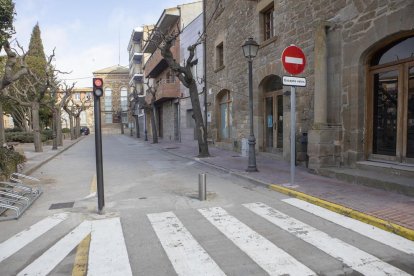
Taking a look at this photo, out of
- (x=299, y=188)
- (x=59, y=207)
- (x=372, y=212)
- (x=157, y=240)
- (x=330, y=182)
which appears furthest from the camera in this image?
(x=330, y=182)

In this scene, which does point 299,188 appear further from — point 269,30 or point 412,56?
point 269,30

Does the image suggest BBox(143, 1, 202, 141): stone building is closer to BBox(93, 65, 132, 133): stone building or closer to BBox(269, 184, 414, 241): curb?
BBox(269, 184, 414, 241): curb

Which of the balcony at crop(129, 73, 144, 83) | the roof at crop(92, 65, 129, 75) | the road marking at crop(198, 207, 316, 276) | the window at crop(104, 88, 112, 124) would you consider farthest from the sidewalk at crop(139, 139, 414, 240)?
the roof at crop(92, 65, 129, 75)

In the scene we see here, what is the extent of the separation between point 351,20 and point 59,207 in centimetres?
825

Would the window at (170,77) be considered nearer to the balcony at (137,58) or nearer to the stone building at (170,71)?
the stone building at (170,71)

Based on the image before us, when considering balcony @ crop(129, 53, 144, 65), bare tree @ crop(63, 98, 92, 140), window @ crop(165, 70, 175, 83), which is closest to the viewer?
window @ crop(165, 70, 175, 83)

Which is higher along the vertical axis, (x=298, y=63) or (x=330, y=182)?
(x=298, y=63)

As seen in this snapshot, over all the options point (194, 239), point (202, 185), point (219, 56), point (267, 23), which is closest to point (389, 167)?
point (202, 185)

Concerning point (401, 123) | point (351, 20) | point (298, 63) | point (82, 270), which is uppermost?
point (351, 20)

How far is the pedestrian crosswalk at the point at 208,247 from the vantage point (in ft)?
12.8

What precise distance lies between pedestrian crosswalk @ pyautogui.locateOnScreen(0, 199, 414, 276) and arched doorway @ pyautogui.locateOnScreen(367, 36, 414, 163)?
134 inches

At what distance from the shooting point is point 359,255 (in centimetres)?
418

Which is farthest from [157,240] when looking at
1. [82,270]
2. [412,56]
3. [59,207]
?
[412,56]

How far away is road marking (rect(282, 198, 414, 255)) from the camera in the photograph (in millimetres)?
4490
